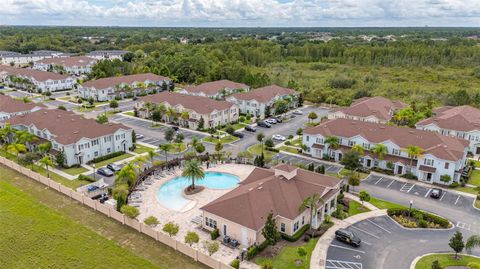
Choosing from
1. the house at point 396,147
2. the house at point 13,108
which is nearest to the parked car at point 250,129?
the house at point 396,147

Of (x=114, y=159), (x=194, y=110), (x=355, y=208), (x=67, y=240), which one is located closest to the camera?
(x=67, y=240)

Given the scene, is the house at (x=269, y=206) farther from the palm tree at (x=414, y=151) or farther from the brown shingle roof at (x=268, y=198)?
the palm tree at (x=414, y=151)

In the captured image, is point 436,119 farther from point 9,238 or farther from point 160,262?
point 9,238

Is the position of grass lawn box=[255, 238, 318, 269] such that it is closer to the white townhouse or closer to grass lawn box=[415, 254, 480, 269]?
grass lawn box=[415, 254, 480, 269]

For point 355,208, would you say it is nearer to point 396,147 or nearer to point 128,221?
point 396,147

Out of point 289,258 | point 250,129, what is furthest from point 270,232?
point 250,129

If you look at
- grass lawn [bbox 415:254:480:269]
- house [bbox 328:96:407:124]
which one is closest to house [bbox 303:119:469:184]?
house [bbox 328:96:407:124]

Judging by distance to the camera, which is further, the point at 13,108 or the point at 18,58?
the point at 18,58
